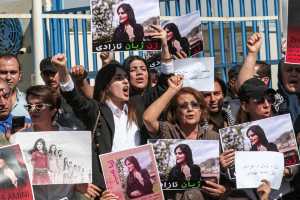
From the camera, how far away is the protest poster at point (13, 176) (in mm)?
4418

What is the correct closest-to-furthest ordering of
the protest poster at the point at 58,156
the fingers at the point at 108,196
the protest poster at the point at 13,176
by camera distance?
the protest poster at the point at 13,176
the protest poster at the point at 58,156
the fingers at the point at 108,196

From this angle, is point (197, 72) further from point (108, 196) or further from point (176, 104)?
point (108, 196)

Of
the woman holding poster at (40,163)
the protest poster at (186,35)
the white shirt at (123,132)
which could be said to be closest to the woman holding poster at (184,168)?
the white shirt at (123,132)

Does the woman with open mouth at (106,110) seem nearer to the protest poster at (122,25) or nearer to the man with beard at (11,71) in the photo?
the protest poster at (122,25)

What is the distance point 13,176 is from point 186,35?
2086 millimetres

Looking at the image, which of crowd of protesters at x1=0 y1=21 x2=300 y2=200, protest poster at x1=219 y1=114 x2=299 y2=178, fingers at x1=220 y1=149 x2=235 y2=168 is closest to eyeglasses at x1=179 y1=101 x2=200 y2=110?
crowd of protesters at x1=0 y1=21 x2=300 y2=200

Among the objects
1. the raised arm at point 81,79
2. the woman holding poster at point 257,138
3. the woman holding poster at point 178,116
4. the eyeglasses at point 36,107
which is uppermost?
the raised arm at point 81,79

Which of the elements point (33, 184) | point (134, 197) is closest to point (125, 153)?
point (134, 197)

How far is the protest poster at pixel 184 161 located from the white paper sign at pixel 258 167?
15 cm

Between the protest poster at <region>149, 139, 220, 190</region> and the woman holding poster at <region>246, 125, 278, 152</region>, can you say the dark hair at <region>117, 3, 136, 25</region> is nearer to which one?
the protest poster at <region>149, 139, 220, 190</region>

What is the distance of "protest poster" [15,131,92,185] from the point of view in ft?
15.1

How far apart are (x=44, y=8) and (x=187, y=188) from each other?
4.09 meters

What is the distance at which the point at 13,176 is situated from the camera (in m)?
4.43

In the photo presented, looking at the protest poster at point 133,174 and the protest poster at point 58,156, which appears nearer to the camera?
the protest poster at point 58,156
